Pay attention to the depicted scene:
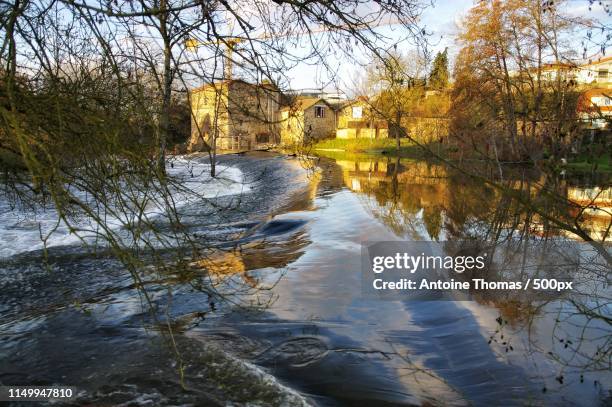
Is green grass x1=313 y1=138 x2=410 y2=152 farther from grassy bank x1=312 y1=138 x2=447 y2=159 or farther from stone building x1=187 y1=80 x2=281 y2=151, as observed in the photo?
stone building x1=187 y1=80 x2=281 y2=151

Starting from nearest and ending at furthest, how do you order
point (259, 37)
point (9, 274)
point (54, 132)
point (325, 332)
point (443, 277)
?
point (54, 132) < point (259, 37) < point (325, 332) < point (443, 277) < point (9, 274)

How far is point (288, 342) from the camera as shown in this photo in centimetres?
562

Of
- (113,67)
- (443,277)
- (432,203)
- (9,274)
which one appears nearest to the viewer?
(113,67)

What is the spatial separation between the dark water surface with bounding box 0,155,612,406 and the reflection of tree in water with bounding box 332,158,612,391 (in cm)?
3

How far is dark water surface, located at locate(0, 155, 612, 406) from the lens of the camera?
4.66 meters

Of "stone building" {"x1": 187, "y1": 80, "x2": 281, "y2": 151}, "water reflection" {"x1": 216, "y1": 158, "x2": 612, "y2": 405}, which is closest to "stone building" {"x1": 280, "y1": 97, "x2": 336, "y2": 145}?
"stone building" {"x1": 187, "y1": 80, "x2": 281, "y2": 151}

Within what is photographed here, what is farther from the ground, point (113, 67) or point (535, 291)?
point (113, 67)

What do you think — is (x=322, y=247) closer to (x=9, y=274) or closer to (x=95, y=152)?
(x=9, y=274)

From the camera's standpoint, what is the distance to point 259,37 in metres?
4.55

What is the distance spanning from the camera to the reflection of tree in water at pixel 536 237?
13.4 ft

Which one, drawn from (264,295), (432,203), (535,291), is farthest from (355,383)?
(432,203)

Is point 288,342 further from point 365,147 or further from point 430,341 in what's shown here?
point 365,147

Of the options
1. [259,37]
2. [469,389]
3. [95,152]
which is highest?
[259,37]

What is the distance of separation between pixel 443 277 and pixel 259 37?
4880 mm
